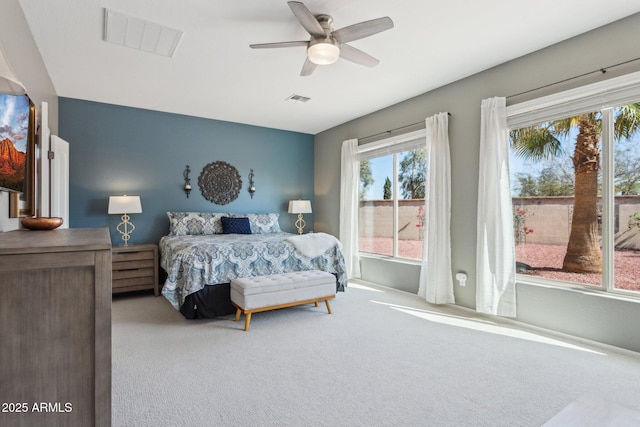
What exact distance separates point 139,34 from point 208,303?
2.52 metres

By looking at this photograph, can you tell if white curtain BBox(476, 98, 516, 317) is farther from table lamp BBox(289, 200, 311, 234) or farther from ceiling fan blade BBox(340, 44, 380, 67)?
table lamp BBox(289, 200, 311, 234)

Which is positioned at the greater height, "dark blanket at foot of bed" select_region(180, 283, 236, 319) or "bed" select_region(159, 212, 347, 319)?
"bed" select_region(159, 212, 347, 319)

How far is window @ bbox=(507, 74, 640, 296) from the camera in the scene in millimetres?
2674

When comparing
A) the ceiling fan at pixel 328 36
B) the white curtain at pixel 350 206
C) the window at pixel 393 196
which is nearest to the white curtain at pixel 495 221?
the window at pixel 393 196

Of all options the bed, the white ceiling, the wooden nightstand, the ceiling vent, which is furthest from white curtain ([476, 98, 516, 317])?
the wooden nightstand

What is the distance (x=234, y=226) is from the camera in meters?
4.98

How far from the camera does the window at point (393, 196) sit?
178 inches

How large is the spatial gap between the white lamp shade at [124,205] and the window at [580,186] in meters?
4.56

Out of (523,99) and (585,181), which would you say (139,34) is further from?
(585,181)

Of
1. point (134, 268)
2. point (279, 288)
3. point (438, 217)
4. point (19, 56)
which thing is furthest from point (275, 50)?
point (134, 268)

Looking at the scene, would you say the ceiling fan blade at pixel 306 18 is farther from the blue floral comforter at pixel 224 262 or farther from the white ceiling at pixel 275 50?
the blue floral comforter at pixel 224 262

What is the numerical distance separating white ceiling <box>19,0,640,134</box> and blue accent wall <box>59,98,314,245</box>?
0.36 m

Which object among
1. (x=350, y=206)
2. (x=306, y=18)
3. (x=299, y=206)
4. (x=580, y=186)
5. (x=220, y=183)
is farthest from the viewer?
(x=299, y=206)

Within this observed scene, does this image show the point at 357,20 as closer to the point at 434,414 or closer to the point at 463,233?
the point at 463,233
